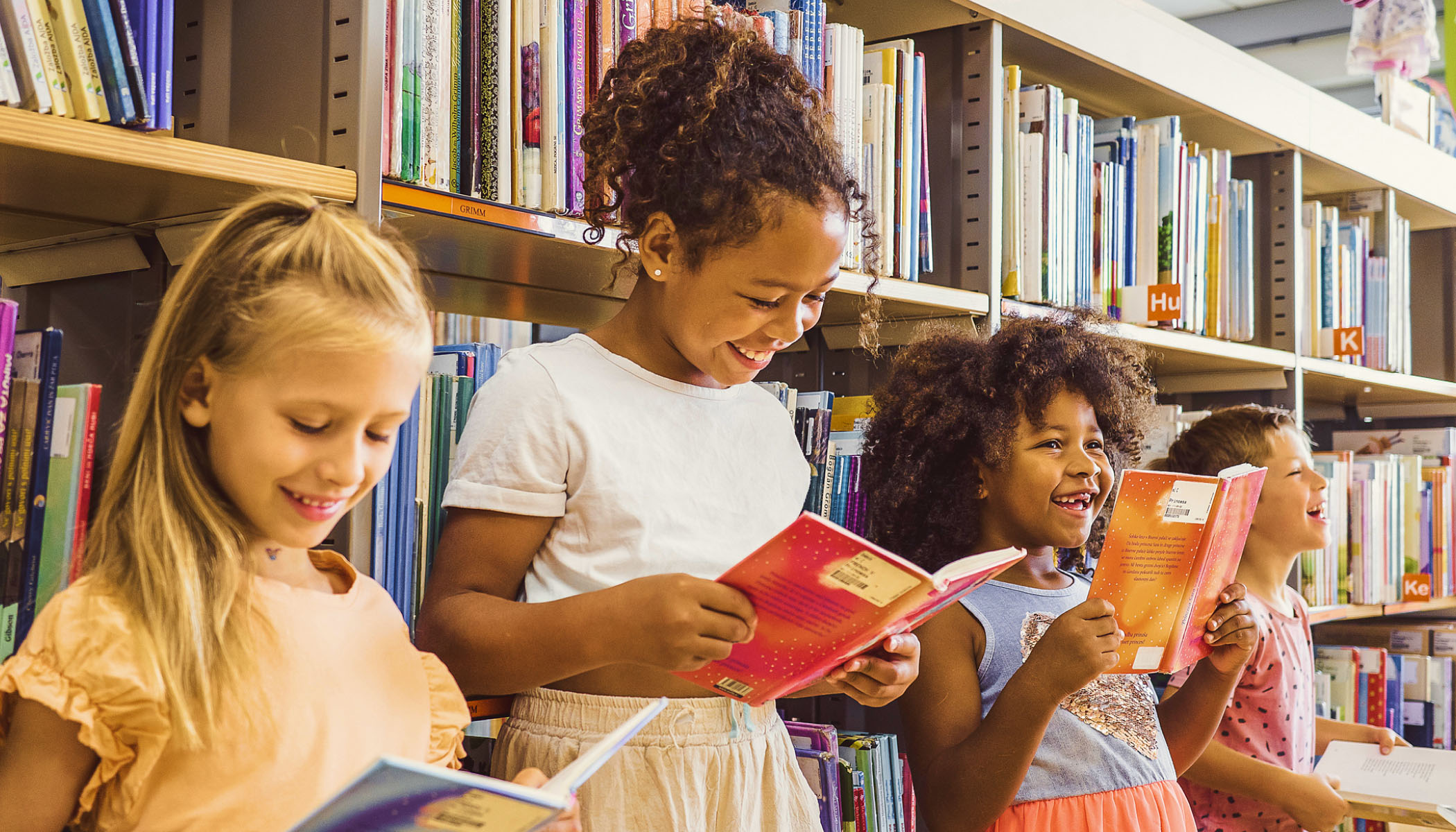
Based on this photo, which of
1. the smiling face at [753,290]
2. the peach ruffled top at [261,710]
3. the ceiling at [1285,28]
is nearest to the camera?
the peach ruffled top at [261,710]

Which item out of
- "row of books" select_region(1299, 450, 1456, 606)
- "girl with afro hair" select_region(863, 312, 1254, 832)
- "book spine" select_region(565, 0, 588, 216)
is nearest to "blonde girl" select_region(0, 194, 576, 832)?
"book spine" select_region(565, 0, 588, 216)

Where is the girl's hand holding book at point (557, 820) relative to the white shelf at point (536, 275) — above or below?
below

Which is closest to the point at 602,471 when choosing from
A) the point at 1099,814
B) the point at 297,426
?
the point at 297,426

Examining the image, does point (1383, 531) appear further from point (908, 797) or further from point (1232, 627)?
point (908, 797)

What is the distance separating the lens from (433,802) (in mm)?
593

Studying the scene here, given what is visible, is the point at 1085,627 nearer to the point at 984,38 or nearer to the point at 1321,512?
the point at 984,38

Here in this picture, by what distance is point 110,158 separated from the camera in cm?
86

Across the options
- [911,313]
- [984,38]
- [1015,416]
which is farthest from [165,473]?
[984,38]

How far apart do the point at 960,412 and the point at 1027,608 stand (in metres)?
0.25

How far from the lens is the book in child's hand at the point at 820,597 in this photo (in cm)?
76

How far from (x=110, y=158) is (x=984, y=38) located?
1205 mm

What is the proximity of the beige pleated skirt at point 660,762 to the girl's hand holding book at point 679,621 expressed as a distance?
0.17m

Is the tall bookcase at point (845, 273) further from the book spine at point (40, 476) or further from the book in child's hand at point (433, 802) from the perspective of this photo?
the book in child's hand at point (433, 802)

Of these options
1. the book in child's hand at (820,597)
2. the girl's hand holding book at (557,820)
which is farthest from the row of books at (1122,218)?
the girl's hand holding book at (557,820)
